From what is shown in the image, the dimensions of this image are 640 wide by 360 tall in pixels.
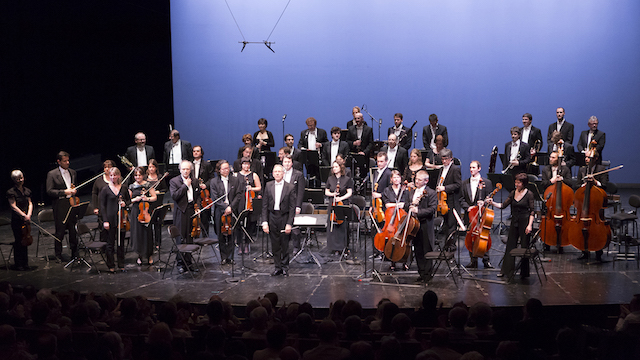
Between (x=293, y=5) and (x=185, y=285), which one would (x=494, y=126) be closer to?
(x=293, y=5)

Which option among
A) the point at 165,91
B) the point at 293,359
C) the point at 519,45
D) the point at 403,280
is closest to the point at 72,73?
the point at 165,91

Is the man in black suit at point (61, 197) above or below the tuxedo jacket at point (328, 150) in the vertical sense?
below

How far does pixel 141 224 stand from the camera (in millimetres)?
8070

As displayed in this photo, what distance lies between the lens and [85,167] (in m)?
12.9

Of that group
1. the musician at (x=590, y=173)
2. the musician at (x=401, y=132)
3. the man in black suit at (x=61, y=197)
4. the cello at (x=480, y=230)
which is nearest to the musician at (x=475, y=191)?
the cello at (x=480, y=230)

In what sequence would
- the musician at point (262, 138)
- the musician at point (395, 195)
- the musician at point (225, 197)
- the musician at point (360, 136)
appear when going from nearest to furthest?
1. the musician at point (395, 195)
2. the musician at point (225, 197)
3. the musician at point (360, 136)
4. the musician at point (262, 138)

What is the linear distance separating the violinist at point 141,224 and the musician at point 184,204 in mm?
425

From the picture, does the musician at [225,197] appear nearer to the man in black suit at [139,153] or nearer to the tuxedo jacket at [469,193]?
the man in black suit at [139,153]

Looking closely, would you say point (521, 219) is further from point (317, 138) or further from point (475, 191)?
point (317, 138)

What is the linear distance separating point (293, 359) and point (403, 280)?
4059mm

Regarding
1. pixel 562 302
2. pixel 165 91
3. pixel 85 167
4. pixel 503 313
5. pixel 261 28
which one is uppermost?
pixel 261 28

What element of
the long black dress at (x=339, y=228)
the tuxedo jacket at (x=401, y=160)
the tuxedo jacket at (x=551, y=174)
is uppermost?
the tuxedo jacket at (x=401, y=160)

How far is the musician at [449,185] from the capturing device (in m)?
8.27

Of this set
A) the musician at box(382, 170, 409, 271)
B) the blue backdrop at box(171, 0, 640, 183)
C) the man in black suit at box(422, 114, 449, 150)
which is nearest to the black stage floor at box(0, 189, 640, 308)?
Answer: the musician at box(382, 170, 409, 271)
